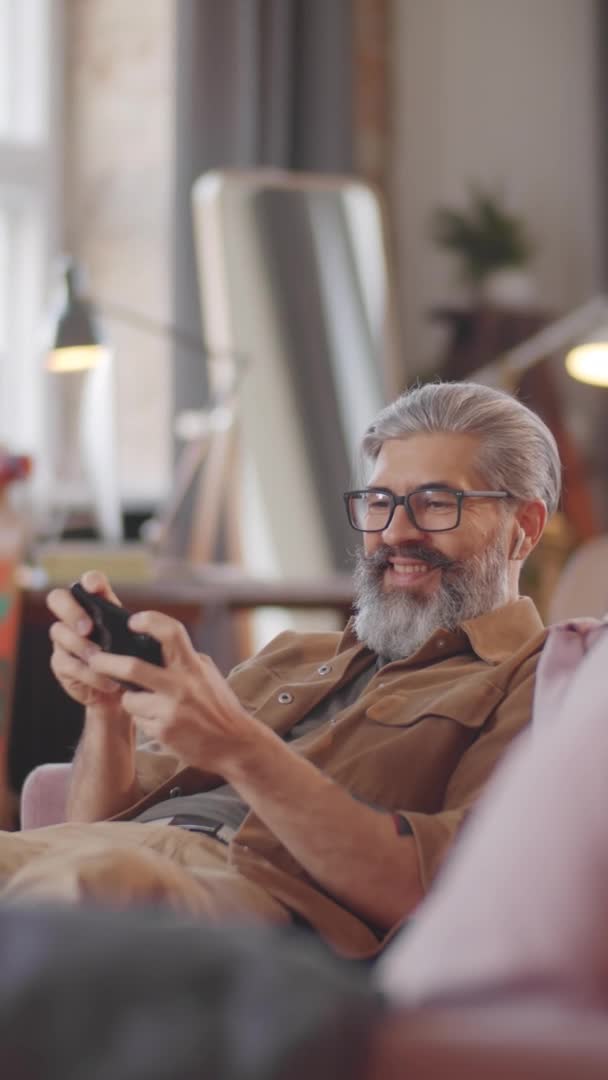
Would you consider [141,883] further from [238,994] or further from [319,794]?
[238,994]

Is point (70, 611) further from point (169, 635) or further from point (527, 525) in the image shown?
point (527, 525)

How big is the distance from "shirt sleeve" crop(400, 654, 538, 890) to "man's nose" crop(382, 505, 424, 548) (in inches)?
8.6

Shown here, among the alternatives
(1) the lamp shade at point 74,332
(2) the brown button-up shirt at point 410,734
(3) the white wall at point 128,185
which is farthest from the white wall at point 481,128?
(2) the brown button-up shirt at point 410,734

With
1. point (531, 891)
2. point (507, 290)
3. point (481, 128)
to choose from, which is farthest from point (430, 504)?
point (481, 128)

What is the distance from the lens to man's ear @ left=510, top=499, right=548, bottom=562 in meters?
1.64

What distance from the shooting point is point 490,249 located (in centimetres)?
532

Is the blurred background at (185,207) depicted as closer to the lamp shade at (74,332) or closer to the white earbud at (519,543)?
the lamp shade at (74,332)

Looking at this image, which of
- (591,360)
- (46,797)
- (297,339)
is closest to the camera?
(46,797)

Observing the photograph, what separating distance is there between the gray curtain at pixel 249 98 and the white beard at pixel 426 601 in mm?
2965

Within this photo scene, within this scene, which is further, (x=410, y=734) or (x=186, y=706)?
(x=410, y=734)

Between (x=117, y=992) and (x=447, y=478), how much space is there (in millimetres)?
1051

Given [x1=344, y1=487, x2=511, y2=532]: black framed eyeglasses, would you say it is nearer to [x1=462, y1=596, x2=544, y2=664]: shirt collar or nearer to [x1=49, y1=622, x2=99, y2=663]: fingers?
[x1=462, y1=596, x2=544, y2=664]: shirt collar

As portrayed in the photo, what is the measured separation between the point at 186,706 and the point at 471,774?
285mm

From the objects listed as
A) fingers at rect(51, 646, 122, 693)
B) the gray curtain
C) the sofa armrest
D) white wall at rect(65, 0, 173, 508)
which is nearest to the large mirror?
the gray curtain
